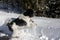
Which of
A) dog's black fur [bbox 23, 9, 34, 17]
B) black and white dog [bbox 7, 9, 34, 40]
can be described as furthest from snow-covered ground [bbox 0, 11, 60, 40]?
dog's black fur [bbox 23, 9, 34, 17]

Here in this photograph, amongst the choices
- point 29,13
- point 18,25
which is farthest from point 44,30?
point 29,13

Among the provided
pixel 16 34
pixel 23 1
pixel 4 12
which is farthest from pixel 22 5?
pixel 16 34

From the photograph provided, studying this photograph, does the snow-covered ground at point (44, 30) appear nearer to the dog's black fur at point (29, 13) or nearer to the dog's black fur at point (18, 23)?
the dog's black fur at point (18, 23)

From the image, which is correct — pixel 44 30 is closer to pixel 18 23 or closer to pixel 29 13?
pixel 18 23

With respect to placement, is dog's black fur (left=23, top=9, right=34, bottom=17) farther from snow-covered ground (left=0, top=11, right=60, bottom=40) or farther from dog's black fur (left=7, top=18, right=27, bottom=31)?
dog's black fur (left=7, top=18, right=27, bottom=31)

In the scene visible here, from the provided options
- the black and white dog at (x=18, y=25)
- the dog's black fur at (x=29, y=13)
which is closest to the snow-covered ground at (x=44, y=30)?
the black and white dog at (x=18, y=25)

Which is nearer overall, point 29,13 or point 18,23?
point 18,23

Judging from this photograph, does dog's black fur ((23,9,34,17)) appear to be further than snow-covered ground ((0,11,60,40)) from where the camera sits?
Yes

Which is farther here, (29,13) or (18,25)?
(29,13)

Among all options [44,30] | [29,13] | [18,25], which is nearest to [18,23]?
[18,25]

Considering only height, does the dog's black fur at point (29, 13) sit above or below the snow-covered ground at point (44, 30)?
above

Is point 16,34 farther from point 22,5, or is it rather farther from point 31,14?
point 22,5

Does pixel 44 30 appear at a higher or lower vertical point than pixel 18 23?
lower

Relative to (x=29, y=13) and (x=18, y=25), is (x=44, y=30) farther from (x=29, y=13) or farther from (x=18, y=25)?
(x=29, y=13)
